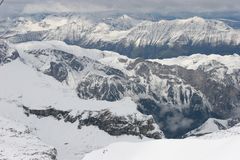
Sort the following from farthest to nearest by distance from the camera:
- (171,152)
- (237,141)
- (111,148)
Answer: (111,148) < (171,152) < (237,141)

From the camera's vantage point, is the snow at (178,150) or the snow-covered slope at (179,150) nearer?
the snow at (178,150)

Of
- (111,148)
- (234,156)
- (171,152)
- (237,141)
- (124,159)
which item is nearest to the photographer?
(234,156)

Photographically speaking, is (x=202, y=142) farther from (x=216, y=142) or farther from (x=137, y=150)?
(x=137, y=150)

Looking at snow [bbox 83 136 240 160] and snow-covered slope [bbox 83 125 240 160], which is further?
snow-covered slope [bbox 83 125 240 160]

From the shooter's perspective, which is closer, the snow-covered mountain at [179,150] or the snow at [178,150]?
the snow at [178,150]

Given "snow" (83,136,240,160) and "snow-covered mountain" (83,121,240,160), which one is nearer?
"snow" (83,136,240,160)

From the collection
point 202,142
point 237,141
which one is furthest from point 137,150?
point 237,141
